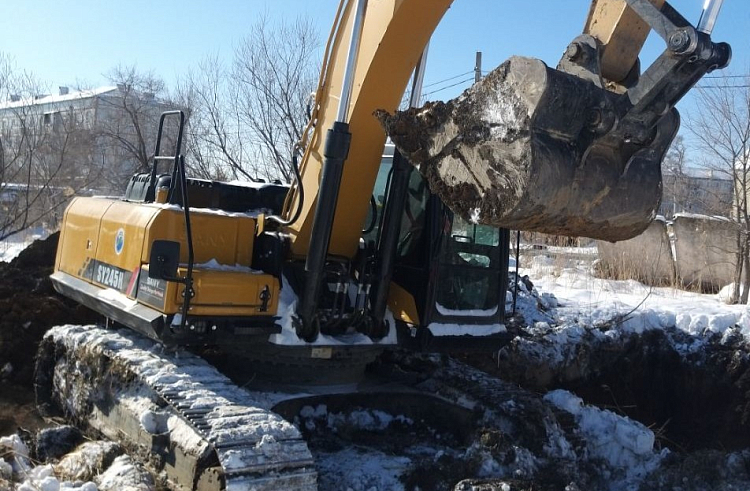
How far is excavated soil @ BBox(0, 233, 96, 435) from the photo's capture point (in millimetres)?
6141

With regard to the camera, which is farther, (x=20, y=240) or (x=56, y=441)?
(x=20, y=240)

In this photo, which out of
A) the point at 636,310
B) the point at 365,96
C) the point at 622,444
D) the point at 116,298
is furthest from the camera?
the point at 636,310

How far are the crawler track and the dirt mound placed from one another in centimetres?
138

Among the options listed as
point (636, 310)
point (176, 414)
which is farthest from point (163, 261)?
point (636, 310)

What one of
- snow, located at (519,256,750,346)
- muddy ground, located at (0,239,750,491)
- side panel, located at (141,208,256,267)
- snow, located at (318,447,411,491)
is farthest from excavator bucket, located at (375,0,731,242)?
snow, located at (519,256,750,346)

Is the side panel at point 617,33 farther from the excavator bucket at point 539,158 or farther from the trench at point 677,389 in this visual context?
the trench at point 677,389

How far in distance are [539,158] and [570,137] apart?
0.23m

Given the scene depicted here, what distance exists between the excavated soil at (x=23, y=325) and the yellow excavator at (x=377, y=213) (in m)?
0.47

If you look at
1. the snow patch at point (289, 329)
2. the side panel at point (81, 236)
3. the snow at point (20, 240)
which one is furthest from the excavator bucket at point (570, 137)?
the snow at point (20, 240)

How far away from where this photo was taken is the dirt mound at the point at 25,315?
6941mm

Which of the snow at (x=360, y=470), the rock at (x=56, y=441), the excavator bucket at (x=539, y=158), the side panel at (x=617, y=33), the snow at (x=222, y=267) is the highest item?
the side panel at (x=617, y=33)

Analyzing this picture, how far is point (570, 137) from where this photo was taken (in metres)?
3.23

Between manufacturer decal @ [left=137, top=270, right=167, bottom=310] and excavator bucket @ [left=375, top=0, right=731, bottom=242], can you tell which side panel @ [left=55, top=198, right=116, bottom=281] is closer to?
manufacturer decal @ [left=137, top=270, right=167, bottom=310]

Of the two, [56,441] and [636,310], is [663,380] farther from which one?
[56,441]
